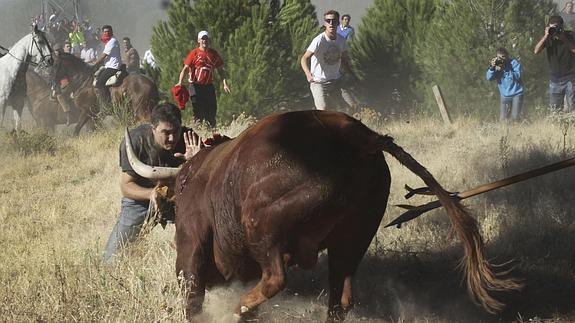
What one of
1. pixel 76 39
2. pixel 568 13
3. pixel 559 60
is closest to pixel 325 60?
pixel 559 60

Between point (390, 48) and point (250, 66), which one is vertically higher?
point (390, 48)

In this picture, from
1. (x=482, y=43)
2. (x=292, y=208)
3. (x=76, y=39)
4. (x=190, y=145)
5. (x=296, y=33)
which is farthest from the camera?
(x=76, y=39)

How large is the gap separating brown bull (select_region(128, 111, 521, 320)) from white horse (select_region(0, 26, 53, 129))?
12713mm

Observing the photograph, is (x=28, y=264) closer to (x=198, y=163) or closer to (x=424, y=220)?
(x=198, y=163)

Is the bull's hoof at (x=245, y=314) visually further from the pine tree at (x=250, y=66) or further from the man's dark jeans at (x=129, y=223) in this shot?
the pine tree at (x=250, y=66)

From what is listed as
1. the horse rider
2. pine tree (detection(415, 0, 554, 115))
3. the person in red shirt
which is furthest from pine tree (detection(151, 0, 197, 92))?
pine tree (detection(415, 0, 554, 115))

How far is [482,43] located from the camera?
15.7 metres

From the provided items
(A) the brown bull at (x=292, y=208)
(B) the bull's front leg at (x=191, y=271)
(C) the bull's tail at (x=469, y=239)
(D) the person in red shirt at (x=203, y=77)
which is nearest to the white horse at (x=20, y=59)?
(D) the person in red shirt at (x=203, y=77)

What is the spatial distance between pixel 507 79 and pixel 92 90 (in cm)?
884

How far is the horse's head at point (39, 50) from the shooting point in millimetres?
18641

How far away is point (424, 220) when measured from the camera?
884 centimetres

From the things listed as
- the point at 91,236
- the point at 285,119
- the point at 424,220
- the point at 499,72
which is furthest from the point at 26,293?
the point at 499,72

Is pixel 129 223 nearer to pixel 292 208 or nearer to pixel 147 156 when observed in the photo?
pixel 147 156

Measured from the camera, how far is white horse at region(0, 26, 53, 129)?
708 inches
